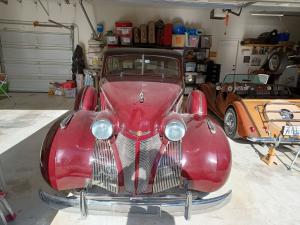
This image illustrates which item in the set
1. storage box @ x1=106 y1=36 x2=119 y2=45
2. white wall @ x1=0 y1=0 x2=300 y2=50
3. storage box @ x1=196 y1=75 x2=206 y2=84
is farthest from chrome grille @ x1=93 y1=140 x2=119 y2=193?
white wall @ x1=0 y1=0 x2=300 y2=50

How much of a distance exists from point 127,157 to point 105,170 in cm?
24

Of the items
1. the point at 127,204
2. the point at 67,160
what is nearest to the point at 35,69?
the point at 67,160

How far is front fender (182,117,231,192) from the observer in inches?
92.8

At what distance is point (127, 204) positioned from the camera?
2.09m

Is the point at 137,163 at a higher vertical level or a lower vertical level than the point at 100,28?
lower

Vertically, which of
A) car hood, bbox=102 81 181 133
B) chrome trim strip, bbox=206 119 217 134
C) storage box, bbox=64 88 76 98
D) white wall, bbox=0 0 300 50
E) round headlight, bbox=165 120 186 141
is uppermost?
white wall, bbox=0 0 300 50

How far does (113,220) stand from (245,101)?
3.17 m

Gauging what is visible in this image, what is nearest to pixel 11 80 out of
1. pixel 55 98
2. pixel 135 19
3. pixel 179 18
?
pixel 55 98

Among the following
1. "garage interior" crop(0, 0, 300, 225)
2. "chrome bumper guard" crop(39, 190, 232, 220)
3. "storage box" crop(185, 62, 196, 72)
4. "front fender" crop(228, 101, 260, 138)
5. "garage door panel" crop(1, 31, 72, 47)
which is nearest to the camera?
"chrome bumper guard" crop(39, 190, 232, 220)

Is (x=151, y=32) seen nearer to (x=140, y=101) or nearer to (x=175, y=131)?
(x=140, y=101)

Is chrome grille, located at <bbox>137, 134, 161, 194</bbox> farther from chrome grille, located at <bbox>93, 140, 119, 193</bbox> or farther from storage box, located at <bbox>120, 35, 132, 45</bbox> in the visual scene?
storage box, located at <bbox>120, 35, 132, 45</bbox>

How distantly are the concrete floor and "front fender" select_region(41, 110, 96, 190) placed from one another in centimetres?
50

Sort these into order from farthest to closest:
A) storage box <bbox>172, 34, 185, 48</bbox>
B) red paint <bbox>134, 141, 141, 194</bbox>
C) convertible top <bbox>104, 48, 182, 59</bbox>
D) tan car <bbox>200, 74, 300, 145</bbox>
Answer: storage box <bbox>172, 34, 185, 48</bbox> < tan car <bbox>200, 74, 300, 145</bbox> < convertible top <bbox>104, 48, 182, 59</bbox> < red paint <bbox>134, 141, 141, 194</bbox>

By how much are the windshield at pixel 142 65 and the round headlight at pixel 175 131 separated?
1.44 m
